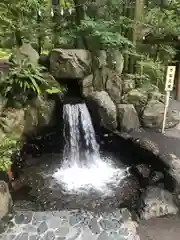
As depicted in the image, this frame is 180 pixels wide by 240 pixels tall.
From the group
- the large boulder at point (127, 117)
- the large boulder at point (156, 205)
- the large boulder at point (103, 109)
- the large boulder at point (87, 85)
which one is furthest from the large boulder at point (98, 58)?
the large boulder at point (156, 205)

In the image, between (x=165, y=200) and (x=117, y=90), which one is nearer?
(x=165, y=200)

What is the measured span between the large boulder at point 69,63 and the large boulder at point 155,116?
8.48ft

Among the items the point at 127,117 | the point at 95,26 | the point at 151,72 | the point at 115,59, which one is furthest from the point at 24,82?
the point at 151,72

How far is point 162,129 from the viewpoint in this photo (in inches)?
317

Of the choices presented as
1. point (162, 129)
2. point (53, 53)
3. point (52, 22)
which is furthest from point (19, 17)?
point (162, 129)

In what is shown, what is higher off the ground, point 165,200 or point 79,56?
point 79,56

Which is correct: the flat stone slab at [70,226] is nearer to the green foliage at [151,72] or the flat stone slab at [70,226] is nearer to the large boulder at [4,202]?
the large boulder at [4,202]

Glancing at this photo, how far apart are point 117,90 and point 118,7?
326 cm

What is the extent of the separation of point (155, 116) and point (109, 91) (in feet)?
6.07

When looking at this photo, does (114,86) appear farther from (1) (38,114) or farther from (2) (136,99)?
(1) (38,114)

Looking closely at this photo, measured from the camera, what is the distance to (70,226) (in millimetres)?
4535

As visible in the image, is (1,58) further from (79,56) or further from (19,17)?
(79,56)

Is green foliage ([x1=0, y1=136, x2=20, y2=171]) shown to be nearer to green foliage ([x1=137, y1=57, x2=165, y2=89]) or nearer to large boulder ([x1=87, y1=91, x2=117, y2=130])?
large boulder ([x1=87, y1=91, x2=117, y2=130])

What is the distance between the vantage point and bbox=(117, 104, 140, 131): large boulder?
8.10 metres
